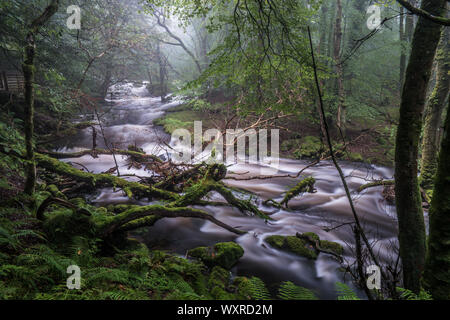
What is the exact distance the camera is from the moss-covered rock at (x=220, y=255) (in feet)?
13.7

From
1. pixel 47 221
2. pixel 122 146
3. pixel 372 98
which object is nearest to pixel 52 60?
pixel 122 146

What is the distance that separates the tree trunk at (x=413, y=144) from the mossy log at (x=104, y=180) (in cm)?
515

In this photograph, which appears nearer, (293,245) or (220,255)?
(220,255)

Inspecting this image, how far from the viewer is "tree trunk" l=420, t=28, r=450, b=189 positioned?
22.8 ft

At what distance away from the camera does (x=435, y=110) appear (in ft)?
23.6

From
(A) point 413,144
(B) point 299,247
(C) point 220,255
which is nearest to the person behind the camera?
(A) point 413,144

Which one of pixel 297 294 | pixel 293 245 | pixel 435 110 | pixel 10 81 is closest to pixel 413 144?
pixel 297 294

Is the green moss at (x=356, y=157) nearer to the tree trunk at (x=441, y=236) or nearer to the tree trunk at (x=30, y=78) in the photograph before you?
the tree trunk at (x=441, y=236)

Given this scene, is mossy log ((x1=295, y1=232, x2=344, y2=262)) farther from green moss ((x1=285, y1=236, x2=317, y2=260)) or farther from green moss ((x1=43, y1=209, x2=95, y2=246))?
green moss ((x1=43, y1=209, x2=95, y2=246))

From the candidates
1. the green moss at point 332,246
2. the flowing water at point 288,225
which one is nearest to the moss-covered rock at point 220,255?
the flowing water at point 288,225

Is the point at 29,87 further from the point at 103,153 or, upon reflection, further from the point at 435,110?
the point at 435,110

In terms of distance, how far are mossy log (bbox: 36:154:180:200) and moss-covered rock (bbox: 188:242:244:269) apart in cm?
236

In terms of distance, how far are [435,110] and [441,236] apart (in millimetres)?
7056

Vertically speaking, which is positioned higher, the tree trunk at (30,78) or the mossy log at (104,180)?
the tree trunk at (30,78)
